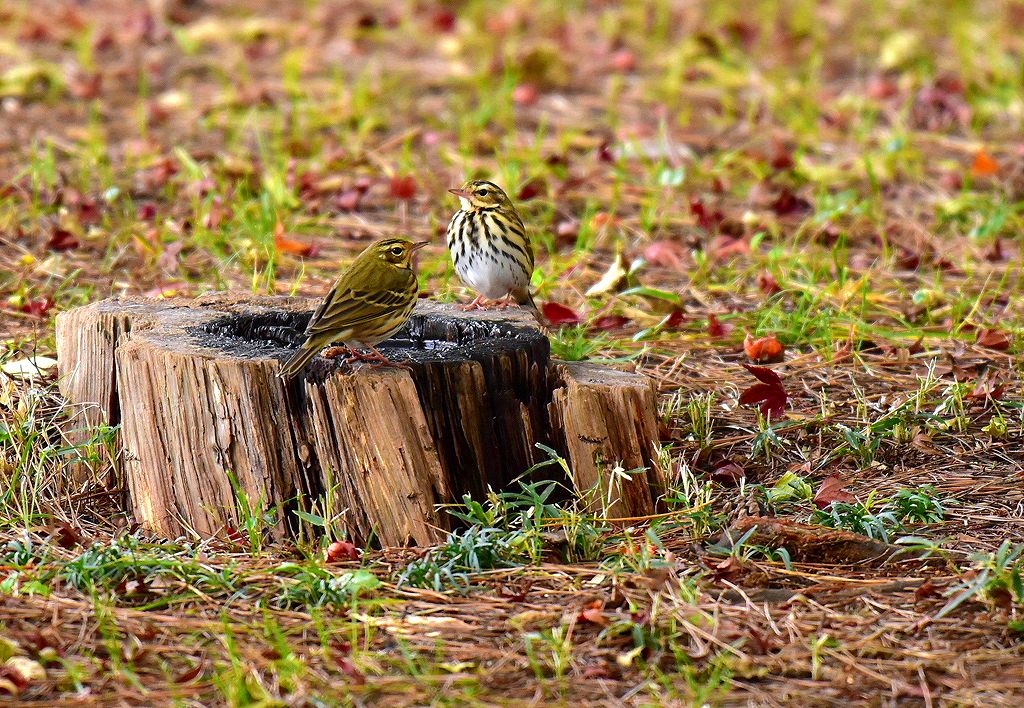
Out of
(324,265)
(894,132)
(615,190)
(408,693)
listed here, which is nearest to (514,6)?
(894,132)

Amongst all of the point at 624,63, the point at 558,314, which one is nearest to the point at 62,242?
the point at 558,314

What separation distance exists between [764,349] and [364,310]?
2098mm

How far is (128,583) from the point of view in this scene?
167 inches

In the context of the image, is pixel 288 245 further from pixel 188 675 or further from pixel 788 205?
pixel 188 675

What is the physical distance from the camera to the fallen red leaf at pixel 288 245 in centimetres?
711

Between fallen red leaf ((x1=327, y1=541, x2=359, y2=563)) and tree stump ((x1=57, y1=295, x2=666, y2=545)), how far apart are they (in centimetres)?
12

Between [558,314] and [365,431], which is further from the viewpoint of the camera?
[558,314]

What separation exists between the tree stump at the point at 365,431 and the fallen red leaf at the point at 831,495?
0.55m

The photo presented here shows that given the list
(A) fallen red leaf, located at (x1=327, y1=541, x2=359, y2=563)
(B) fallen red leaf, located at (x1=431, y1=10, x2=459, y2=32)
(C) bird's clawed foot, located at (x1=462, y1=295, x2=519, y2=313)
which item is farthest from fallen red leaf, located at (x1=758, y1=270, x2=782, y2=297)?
(B) fallen red leaf, located at (x1=431, y1=10, x2=459, y2=32)

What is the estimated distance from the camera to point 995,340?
20.4 feet

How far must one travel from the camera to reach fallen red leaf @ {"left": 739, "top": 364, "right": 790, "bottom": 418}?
5492mm

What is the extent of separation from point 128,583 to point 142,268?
3181 millimetres

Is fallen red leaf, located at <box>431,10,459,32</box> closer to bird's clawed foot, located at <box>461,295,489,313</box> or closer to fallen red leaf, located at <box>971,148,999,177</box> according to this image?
fallen red leaf, located at <box>971,148,999,177</box>

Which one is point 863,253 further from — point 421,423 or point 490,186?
point 421,423
